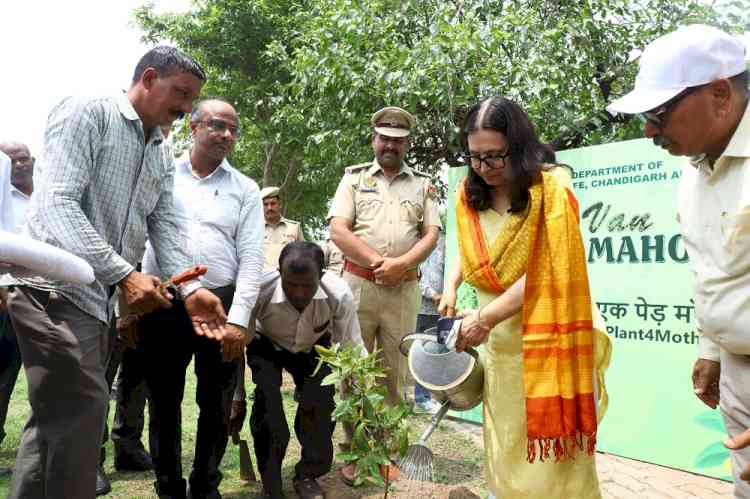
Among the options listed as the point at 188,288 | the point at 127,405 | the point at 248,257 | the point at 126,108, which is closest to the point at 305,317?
the point at 248,257

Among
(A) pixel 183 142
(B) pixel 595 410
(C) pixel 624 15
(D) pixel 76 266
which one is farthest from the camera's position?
(A) pixel 183 142

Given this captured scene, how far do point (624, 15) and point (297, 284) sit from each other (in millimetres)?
6952

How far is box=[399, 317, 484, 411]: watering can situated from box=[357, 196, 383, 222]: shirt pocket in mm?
1666

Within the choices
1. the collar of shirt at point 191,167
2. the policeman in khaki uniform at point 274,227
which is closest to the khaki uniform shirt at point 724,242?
the collar of shirt at point 191,167

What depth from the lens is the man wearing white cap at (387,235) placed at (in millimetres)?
4250

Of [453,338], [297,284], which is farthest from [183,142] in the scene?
[453,338]

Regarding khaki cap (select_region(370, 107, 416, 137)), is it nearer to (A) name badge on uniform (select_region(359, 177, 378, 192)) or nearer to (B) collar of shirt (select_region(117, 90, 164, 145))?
(A) name badge on uniform (select_region(359, 177, 378, 192))

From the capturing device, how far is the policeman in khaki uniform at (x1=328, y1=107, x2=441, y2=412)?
425cm

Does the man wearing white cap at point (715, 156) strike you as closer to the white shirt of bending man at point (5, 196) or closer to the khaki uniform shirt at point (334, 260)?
the white shirt of bending man at point (5, 196)

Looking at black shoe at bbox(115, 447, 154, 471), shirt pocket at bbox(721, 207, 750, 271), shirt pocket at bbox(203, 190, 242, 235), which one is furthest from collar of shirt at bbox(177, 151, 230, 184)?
shirt pocket at bbox(721, 207, 750, 271)

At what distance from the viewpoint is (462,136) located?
104 inches

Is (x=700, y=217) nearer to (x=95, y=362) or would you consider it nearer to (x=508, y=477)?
(x=508, y=477)

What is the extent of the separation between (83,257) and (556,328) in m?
1.68

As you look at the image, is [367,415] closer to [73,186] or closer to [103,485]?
[73,186]
